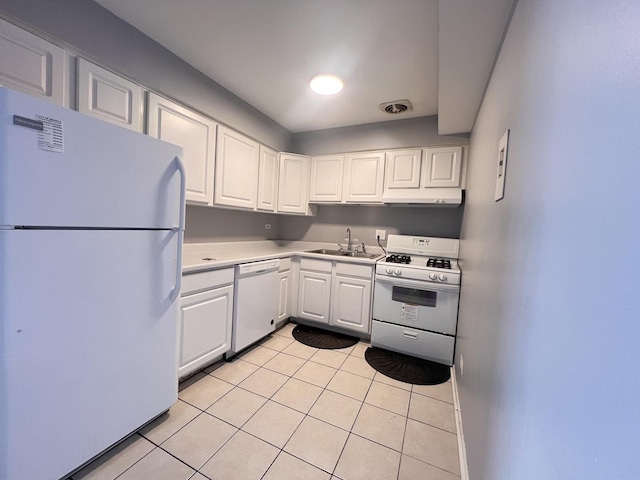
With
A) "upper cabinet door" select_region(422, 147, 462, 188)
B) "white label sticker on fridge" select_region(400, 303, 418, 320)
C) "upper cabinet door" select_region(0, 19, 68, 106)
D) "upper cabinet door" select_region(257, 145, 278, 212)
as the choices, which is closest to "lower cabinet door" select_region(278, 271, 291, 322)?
"upper cabinet door" select_region(257, 145, 278, 212)

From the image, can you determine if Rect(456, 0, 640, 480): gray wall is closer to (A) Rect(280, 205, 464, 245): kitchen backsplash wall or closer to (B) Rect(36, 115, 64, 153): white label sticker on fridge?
(B) Rect(36, 115, 64, 153): white label sticker on fridge

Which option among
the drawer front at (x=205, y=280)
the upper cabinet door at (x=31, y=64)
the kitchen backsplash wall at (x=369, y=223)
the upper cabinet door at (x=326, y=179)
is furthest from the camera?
the upper cabinet door at (x=326, y=179)

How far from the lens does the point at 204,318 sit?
1.88m

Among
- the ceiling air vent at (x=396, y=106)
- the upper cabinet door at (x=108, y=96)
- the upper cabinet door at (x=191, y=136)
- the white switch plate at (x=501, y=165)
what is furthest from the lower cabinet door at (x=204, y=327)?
the ceiling air vent at (x=396, y=106)

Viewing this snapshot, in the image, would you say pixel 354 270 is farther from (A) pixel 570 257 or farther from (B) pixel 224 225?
(A) pixel 570 257

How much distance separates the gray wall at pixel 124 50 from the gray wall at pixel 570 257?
86.4 inches

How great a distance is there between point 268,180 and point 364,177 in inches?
44.7

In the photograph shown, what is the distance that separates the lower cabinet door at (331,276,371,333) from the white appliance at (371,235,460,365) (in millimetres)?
118

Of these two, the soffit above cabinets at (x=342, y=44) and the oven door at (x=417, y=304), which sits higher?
the soffit above cabinets at (x=342, y=44)

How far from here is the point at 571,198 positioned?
498 mm

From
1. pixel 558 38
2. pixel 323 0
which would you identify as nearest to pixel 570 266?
pixel 558 38

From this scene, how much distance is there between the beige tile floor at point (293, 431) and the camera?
1265mm

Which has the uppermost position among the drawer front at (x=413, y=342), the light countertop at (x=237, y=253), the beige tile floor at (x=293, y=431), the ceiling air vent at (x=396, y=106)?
the ceiling air vent at (x=396, y=106)

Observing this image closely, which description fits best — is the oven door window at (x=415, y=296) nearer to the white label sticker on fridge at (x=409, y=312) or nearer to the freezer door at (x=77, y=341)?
the white label sticker on fridge at (x=409, y=312)
